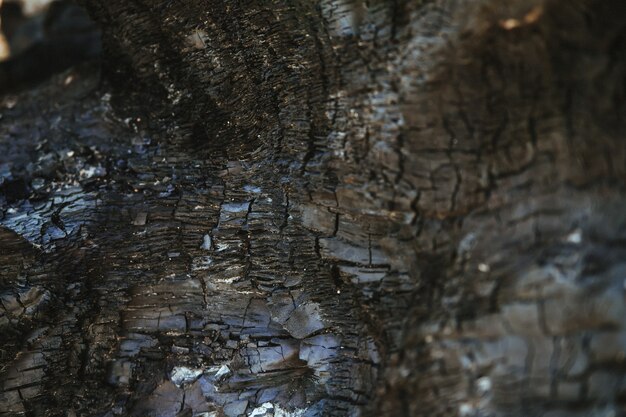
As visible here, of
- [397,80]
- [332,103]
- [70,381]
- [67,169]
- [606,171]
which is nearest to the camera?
[606,171]

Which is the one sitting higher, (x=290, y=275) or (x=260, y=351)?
(x=290, y=275)

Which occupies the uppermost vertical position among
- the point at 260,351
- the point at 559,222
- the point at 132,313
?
the point at 559,222

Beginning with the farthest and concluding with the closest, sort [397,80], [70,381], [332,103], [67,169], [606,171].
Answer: [67,169] → [70,381] → [332,103] → [397,80] → [606,171]

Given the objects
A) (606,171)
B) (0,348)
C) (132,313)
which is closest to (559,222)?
(606,171)

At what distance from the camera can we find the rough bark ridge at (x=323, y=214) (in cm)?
132

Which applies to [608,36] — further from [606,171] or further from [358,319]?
[358,319]

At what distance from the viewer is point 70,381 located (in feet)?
5.80

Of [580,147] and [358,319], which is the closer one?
[580,147]

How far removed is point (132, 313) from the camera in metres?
1.80

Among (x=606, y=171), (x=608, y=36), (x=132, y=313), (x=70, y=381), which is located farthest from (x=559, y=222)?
(x=70, y=381)

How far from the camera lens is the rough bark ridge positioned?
4.32 ft

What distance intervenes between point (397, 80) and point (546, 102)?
0.38m

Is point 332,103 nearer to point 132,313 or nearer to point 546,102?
point 546,102

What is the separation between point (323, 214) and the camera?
1674 mm
